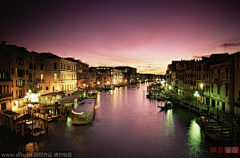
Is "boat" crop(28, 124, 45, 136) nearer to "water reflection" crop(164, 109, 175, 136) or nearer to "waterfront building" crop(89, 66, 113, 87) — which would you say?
"water reflection" crop(164, 109, 175, 136)

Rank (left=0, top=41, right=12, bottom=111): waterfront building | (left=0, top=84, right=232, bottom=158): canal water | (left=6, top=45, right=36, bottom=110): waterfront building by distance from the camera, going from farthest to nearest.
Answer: (left=6, top=45, right=36, bottom=110): waterfront building < (left=0, top=41, right=12, bottom=111): waterfront building < (left=0, top=84, right=232, bottom=158): canal water

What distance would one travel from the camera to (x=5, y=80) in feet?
69.4

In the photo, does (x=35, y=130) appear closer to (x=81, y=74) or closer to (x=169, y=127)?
(x=169, y=127)

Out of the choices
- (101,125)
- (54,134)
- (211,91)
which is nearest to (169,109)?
(211,91)

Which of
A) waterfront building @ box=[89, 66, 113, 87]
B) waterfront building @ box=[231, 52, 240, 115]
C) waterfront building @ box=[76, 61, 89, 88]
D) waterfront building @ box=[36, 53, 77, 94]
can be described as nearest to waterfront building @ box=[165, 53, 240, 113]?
waterfront building @ box=[231, 52, 240, 115]

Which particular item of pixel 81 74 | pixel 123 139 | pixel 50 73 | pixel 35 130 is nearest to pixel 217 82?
pixel 123 139

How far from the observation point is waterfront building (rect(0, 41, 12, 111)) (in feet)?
67.1

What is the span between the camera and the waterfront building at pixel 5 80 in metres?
20.5

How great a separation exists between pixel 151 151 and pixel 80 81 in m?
48.4

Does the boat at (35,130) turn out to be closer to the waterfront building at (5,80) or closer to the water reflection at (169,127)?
the waterfront building at (5,80)

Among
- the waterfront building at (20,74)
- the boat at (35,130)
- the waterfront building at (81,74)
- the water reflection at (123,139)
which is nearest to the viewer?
the water reflection at (123,139)

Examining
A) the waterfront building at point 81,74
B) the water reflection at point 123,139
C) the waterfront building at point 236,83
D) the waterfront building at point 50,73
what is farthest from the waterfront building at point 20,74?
the waterfront building at point 236,83

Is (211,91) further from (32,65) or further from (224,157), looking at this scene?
(32,65)

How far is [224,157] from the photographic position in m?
13.8
